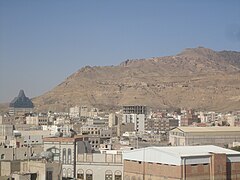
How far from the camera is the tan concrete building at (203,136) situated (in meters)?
42.2

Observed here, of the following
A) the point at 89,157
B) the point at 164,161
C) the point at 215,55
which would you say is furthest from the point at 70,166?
the point at 215,55

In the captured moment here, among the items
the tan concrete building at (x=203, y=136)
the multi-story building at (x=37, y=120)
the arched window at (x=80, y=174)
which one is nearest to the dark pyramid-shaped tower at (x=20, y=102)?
the multi-story building at (x=37, y=120)

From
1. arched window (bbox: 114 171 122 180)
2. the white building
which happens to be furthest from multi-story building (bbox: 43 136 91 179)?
the white building

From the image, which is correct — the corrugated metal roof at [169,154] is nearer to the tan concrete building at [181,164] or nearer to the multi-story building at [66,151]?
the tan concrete building at [181,164]

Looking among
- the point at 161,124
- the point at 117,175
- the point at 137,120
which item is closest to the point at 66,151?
the point at 117,175

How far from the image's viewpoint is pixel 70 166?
20.8 meters

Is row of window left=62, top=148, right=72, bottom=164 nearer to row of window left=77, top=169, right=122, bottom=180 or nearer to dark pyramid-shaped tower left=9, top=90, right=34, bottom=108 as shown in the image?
row of window left=77, top=169, right=122, bottom=180

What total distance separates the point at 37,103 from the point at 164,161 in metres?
109

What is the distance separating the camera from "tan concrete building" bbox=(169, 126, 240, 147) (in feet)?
138

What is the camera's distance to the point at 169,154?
18.6 meters

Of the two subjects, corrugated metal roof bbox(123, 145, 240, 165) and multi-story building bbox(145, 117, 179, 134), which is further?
multi-story building bbox(145, 117, 179, 134)

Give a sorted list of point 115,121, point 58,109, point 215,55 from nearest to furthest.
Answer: point 115,121 < point 58,109 < point 215,55

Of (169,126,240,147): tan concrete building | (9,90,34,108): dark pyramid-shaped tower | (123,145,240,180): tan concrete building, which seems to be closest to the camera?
(123,145,240,180): tan concrete building

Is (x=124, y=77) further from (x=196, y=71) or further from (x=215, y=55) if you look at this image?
(x=215, y=55)
